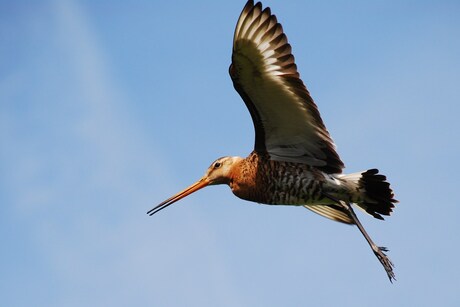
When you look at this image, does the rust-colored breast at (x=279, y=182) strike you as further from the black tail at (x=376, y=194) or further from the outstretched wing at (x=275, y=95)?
the black tail at (x=376, y=194)

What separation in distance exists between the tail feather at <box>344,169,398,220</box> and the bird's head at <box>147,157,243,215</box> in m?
1.40

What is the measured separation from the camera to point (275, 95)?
904 cm

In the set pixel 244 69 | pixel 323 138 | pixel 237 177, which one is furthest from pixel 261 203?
pixel 244 69

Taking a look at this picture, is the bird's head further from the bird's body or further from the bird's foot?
the bird's foot

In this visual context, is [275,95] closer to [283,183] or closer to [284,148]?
[284,148]

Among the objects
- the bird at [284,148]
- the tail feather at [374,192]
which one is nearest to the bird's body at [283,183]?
the bird at [284,148]

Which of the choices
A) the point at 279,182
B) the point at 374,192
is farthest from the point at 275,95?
the point at 374,192

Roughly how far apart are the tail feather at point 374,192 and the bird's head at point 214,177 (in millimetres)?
1397

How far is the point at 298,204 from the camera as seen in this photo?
960 cm

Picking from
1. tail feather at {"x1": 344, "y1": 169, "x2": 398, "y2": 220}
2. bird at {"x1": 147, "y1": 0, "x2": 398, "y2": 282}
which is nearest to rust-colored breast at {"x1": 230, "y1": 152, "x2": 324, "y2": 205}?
bird at {"x1": 147, "y1": 0, "x2": 398, "y2": 282}

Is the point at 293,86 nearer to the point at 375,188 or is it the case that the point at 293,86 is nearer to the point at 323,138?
the point at 323,138

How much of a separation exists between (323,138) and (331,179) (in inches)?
18.8

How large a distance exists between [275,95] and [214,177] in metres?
1.53

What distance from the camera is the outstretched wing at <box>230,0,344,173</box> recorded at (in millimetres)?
8852
